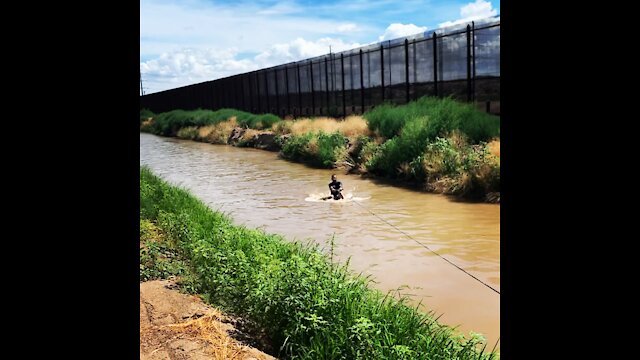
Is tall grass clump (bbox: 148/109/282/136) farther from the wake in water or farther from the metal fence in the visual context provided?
the wake in water

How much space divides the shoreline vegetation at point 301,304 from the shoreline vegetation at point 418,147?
274 inches

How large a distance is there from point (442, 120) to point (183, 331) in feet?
41.1

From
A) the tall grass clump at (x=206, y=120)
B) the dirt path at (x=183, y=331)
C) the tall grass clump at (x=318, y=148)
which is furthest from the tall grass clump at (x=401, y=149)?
the tall grass clump at (x=206, y=120)

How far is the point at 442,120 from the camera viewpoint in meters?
15.9

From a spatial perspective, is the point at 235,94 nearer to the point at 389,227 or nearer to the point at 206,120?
the point at 206,120

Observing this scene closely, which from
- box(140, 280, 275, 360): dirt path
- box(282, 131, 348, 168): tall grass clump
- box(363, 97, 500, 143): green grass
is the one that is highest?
box(363, 97, 500, 143): green grass

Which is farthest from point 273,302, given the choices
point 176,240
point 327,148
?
point 327,148

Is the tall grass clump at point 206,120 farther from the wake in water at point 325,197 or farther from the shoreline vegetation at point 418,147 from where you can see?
the wake in water at point 325,197

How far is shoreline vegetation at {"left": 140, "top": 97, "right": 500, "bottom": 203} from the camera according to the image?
12.9 m

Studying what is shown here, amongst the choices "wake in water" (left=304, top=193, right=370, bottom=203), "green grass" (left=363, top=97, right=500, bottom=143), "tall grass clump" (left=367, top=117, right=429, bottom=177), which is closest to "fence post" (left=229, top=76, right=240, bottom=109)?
"green grass" (left=363, top=97, right=500, bottom=143)
